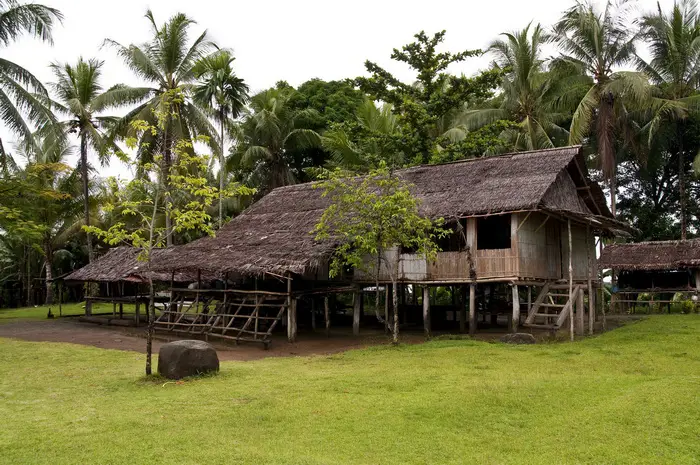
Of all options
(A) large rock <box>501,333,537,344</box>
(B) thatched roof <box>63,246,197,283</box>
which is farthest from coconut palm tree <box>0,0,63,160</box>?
(A) large rock <box>501,333,537,344</box>

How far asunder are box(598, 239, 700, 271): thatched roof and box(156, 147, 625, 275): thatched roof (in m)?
4.51

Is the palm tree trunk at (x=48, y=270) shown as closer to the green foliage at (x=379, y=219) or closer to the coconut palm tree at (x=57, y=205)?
the coconut palm tree at (x=57, y=205)

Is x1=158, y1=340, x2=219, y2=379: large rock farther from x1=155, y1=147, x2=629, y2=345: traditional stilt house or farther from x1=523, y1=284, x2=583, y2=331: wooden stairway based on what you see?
x1=523, y1=284, x2=583, y2=331: wooden stairway

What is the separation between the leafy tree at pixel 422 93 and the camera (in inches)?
1058

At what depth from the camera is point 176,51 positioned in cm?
2619

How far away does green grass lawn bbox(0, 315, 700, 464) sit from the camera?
6.51 m

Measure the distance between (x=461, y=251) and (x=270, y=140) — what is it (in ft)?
58.3

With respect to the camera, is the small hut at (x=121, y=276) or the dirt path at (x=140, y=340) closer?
the dirt path at (x=140, y=340)

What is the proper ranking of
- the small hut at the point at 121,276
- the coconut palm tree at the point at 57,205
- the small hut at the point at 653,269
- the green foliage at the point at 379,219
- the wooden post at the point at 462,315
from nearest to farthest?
the green foliage at the point at 379,219, the wooden post at the point at 462,315, the small hut at the point at 121,276, the small hut at the point at 653,269, the coconut palm tree at the point at 57,205

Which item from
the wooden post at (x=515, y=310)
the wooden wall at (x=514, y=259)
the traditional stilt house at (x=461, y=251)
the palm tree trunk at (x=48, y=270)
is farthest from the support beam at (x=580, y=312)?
the palm tree trunk at (x=48, y=270)

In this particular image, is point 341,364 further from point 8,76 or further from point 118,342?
point 8,76

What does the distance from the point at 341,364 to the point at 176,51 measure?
18578 millimetres

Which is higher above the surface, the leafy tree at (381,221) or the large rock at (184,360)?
the leafy tree at (381,221)

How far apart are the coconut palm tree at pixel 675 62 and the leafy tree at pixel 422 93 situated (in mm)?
8195
